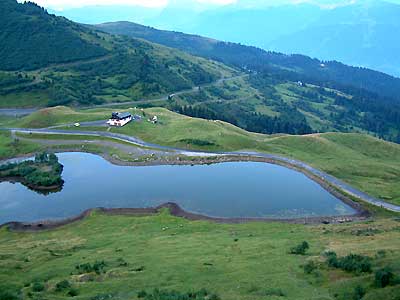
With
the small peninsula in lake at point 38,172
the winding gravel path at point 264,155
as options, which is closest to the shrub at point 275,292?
the winding gravel path at point 264,155

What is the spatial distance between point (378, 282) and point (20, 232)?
2727 inches

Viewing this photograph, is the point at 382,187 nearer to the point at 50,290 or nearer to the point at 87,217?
the point at 87,217

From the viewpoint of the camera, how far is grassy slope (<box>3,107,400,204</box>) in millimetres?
111250

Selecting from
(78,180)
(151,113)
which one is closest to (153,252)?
(78,180)

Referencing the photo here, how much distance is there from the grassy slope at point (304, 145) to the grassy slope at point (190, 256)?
122ft

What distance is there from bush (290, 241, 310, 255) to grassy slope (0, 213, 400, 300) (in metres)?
0.96

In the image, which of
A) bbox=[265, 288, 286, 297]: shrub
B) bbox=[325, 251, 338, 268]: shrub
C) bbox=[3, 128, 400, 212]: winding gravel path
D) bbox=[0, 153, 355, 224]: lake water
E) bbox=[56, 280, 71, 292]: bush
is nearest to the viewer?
bbox=[265, 288, 286, 297]: shrub

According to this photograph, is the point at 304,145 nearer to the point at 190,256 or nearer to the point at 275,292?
the point at 190,256

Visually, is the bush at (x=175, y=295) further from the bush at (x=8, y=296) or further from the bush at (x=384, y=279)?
the bush at (x=384, y=279)

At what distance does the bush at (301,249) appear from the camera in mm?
57438

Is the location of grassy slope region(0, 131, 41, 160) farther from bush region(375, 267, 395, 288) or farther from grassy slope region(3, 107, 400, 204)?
bush region(375, 267, 395, 288)

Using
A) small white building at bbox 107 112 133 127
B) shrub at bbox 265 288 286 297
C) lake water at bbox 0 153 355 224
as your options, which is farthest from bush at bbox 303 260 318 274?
small white building at bbox 107 112 133 127

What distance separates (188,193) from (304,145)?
5747 cm

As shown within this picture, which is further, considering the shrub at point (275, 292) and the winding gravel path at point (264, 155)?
the winding gravel path at point (264, 155)
